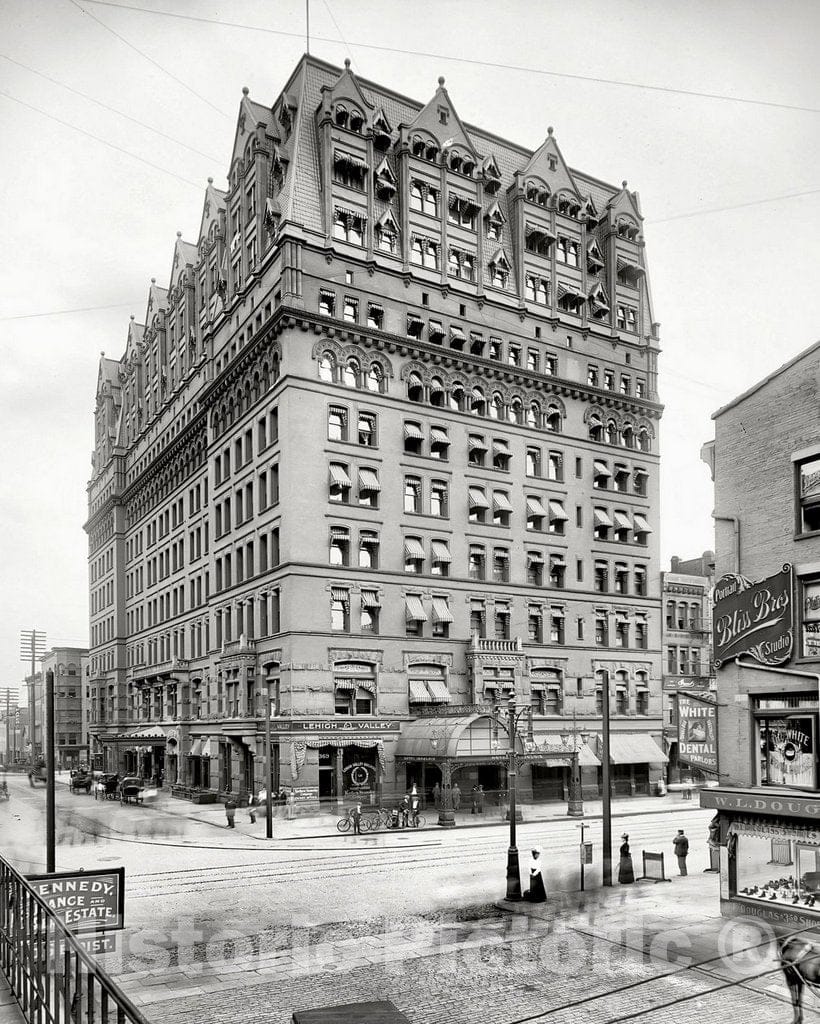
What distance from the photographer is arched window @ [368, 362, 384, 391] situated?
5559 cm

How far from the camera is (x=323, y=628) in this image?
2040 inches

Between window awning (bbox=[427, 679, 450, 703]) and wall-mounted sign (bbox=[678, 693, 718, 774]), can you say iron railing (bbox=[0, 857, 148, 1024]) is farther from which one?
window awning (bbox=[427, 679, 450, 703])

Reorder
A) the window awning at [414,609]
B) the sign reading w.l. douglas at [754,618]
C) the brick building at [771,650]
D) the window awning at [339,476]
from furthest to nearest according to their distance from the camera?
the window awning at [414,609] < the window awning at [339,476] < the sign reading w.l. douglas at [754,618] < the brick building at [771,650]

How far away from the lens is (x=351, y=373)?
180 ft

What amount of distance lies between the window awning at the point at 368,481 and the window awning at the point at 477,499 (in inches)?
275

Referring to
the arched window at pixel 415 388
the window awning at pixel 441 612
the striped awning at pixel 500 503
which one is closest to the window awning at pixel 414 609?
the window awning at pixel 441 612

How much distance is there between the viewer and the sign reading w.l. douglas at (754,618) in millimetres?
22141

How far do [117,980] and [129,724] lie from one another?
72474 mm

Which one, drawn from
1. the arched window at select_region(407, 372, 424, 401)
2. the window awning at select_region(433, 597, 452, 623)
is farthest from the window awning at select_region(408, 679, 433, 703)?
the arched window at select_region(407, 372, 424, 401)

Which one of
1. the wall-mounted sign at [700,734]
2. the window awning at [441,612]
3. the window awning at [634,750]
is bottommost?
the window awning at [634,750]

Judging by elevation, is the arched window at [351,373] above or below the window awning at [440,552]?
above

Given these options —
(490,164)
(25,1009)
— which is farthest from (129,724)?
(25,1009)

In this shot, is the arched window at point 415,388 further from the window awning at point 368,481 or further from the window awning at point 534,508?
the window awning at point 534,508

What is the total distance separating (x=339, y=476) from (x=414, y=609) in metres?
9.01
